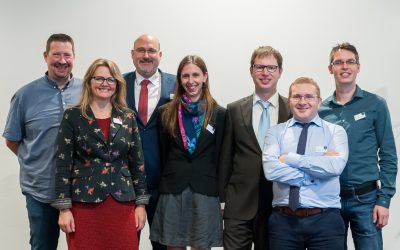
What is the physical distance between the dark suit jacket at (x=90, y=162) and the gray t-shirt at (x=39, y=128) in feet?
1.32

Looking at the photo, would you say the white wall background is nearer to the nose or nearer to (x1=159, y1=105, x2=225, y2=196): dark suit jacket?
the nose

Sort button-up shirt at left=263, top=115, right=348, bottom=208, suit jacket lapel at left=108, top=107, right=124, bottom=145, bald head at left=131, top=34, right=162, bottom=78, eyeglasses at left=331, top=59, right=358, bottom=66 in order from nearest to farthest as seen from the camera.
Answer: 1. button-up shirt at left=263, top=115, right=348, bottom=208
2. suit jacket lapel at left=108, top=107, right=124, bottom=145
3. eyeglasses at left=331, top=59, right=358, bottom=66
4. bald head at left=131, top=34, right=162, bottom=78

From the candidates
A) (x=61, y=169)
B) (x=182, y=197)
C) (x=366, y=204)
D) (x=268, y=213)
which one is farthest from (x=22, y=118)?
(x=366, y=204)

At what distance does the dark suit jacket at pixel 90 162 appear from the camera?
229cm

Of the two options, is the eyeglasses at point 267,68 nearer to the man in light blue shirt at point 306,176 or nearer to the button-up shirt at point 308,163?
the man in light blue shirt at point 306,176

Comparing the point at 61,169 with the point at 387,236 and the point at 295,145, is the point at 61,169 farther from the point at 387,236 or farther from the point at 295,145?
the point at 387,236

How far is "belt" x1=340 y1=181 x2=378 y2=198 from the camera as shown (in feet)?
8.43

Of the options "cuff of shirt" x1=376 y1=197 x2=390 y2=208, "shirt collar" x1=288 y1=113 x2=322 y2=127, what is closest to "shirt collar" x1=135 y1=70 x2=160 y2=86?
"shirt collar" x1=288 y1=113 x2=322 y2=127

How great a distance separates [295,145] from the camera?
2.40 m

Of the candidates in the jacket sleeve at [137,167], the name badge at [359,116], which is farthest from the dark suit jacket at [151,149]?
the name badge at [359,116]

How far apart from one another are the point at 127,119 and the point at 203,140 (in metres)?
0.47

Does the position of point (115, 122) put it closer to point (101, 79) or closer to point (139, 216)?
point (101, 79)

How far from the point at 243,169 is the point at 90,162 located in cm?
89

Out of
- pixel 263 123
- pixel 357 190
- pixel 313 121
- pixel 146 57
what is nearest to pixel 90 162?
pixel 146 57
